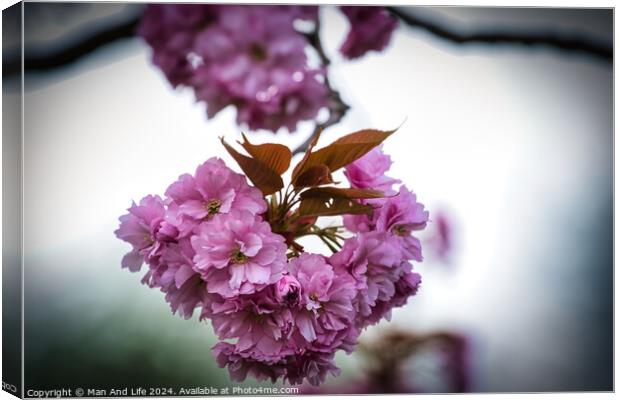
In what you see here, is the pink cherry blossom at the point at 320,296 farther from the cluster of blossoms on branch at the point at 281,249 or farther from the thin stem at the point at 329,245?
the thin stem at the point at 329,245

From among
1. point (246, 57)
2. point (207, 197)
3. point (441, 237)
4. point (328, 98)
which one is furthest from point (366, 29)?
point (207, 197)

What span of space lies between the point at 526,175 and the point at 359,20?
564 mm

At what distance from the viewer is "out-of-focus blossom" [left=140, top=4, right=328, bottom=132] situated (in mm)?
2029

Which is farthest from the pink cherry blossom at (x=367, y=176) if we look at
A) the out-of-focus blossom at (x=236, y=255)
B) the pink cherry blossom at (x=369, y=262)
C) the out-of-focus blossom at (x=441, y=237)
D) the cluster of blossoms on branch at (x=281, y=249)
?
the out-of-focus blossom at (x=441, y=237)

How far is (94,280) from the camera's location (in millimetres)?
2104

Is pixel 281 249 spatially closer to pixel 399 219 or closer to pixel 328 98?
pixel 399 219

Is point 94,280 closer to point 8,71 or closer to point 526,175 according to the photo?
point 8,71

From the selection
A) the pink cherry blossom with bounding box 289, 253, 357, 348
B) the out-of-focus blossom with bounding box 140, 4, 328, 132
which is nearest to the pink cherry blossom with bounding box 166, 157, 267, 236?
the pink cherry blossom with bounding box 289, 253, 357, 348

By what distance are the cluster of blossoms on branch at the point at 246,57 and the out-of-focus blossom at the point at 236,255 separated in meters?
0.52

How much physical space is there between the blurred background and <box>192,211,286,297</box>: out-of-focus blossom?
20.5 inches

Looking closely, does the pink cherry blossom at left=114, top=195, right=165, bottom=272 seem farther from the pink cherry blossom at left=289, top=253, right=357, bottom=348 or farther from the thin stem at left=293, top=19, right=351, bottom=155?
the thin stem at left=293, top=19, right=351, bottom=155

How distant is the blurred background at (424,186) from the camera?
2.09 m

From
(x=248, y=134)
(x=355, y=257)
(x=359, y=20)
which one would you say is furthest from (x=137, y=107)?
(x=355, y=257)

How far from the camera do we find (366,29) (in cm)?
222
